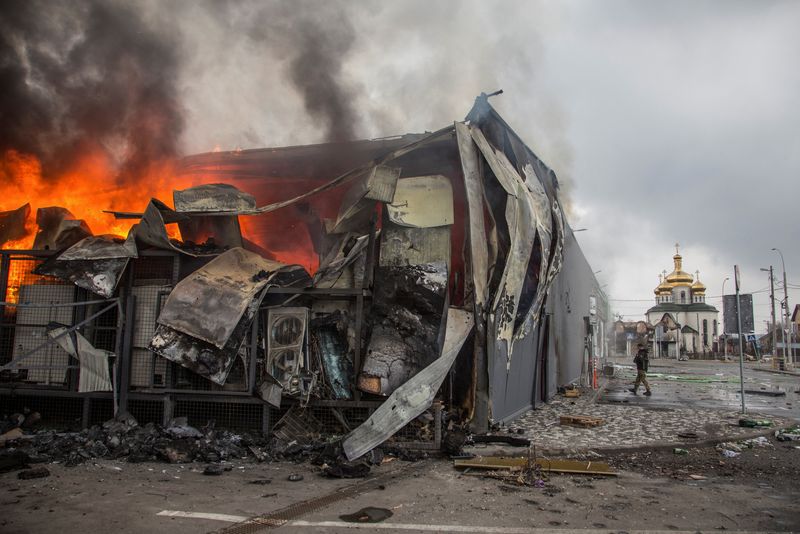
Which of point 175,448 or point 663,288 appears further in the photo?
point 663,288

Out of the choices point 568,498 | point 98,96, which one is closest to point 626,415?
point 568,498

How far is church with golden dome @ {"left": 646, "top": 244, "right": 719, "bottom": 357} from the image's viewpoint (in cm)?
6219

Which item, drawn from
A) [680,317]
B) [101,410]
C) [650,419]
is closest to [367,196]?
[101,410]

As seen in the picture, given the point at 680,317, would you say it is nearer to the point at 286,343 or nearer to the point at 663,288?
the point at 663,288

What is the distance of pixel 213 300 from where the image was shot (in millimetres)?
7516

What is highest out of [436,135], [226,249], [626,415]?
[436,135]

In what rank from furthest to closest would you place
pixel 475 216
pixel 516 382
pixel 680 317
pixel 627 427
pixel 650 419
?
pixel 680 317 < pixel 650 419 < pixel 516 382 < pixel 627 427 < pixel 475 216

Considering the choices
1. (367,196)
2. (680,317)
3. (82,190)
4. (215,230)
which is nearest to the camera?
(367,196)

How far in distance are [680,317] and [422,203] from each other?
74.2 metres

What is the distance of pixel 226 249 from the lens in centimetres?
864

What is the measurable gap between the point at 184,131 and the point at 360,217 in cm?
674

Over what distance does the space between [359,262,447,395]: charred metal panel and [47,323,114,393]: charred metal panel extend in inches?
144

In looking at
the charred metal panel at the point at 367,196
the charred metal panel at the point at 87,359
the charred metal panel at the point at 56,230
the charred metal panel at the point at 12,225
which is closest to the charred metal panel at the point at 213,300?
the charred metal panel at the point at 87,359

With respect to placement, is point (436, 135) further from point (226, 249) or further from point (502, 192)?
point (226, 249)
